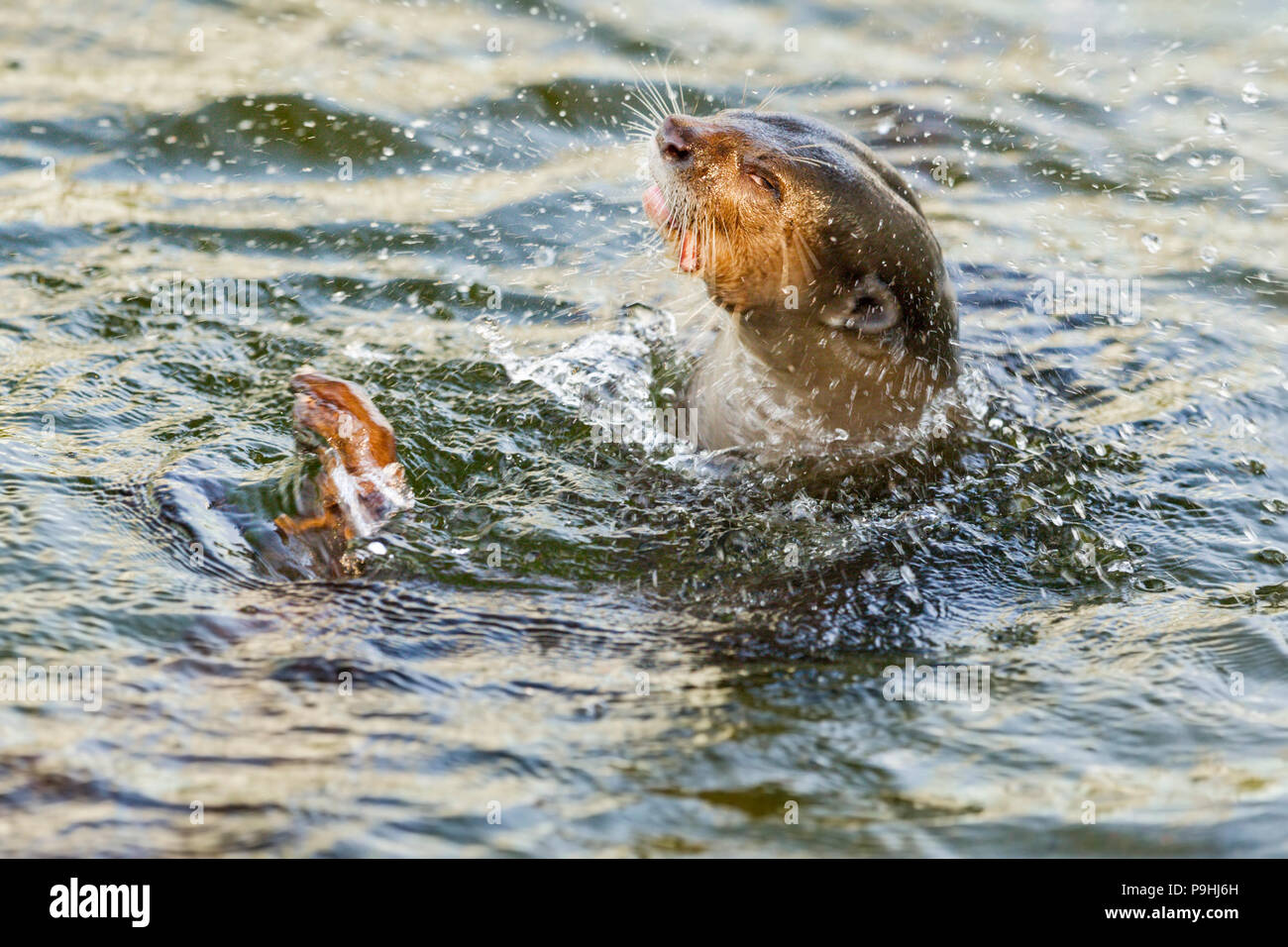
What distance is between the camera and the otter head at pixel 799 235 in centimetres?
407

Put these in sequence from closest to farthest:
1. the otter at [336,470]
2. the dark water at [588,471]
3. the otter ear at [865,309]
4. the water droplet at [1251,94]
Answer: the dark water at [588,471] < the otter at [336,470] < the otter ear at [865,309] < the water droplet at [1251,94]

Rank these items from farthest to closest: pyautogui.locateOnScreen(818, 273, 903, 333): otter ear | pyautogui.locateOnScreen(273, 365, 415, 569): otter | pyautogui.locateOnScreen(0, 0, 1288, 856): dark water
→ pyautogui.locateOnScreen(818, 273, 903, 333): otter ear
pyautogui.locateOnScreen(273, 365, 415, 569): otter
pyautogui.locateOnScreen(0, 0, 1288, 856): dark water

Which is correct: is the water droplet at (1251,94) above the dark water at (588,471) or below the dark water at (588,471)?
above

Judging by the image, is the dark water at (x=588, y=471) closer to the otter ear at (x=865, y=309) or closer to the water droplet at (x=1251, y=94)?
the water droplet at (x=1251, y=94)

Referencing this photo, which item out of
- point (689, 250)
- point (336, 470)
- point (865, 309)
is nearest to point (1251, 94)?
point (865, 309)

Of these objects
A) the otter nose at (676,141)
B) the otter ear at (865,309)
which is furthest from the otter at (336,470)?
the otter ear at (865,309)

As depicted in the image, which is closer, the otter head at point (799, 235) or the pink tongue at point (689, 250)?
the otter head at point (799, 235)

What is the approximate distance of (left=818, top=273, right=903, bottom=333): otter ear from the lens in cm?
418

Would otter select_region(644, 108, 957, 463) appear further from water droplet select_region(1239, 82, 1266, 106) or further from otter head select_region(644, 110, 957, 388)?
water droplet select_region(1239, 82, 1266, 106)

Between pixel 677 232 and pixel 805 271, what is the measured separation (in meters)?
0.43

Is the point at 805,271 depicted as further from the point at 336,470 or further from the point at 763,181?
the point at 336,470

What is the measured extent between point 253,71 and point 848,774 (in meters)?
5.71

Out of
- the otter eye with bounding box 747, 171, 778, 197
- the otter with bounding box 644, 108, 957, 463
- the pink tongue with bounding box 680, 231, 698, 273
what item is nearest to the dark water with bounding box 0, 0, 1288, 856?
the otter with bounding box 644, 108, 957, 463
